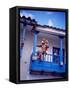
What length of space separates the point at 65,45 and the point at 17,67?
33 centimetres

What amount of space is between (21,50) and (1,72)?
9.4 inches

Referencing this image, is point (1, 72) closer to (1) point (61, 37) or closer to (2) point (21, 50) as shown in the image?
(2) point (21, 50)

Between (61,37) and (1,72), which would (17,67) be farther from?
(61,37)

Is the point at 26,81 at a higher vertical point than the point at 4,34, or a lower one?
lower

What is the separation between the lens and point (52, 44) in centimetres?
163

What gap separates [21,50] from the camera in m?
1.54

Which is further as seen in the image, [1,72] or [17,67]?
[1,72]
